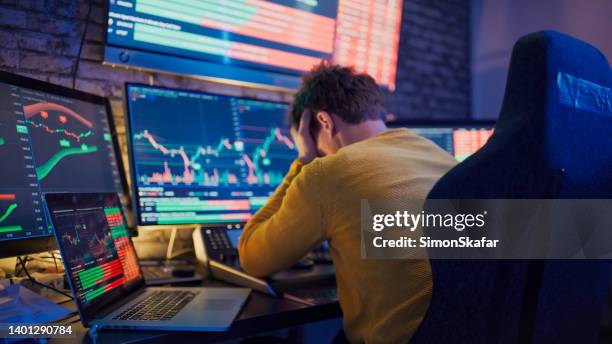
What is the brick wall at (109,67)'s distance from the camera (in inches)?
59.8

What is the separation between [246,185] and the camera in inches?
68.1

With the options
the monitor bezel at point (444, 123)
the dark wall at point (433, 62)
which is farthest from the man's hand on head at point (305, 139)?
the dark wall at point (433, 62)

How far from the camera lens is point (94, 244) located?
106 cm

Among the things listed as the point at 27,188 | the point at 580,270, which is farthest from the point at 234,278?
the point at 580,270

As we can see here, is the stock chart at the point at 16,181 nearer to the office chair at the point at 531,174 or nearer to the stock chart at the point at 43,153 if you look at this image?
the stock chart at the point at 43,153

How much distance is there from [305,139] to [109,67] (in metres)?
0.77

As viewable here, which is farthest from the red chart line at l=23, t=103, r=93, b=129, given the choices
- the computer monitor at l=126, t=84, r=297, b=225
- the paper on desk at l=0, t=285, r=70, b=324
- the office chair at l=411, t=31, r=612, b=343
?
the office chair at l=411, t=31, r=612, b=343

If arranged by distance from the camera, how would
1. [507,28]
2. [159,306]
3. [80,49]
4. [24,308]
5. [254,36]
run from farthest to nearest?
[507,28] → [254,36] → [80,49] → [159,306] → [24,308]

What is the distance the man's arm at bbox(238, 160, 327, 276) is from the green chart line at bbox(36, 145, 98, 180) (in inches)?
21.1

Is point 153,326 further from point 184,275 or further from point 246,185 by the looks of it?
point 246,185

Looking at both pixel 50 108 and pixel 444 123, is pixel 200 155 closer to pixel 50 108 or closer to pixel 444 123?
pixel 50 108

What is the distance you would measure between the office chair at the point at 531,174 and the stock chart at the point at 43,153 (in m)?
0.93

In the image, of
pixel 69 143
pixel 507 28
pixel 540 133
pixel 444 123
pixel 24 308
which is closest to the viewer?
pixel 540 133

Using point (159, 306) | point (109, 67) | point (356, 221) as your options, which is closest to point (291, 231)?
point (356, 221)
